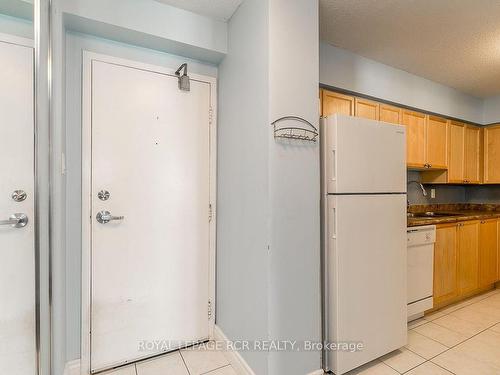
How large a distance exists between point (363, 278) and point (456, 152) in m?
2.70

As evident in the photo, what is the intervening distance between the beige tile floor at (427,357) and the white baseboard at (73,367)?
0.21 m

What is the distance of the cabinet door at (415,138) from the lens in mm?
2879

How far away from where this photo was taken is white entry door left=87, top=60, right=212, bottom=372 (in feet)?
5.86

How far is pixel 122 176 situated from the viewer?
1.84m

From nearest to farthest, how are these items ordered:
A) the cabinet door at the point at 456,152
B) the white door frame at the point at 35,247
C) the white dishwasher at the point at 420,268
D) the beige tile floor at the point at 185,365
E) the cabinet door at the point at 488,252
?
1. the white door frame at the point at 35,247
2. the beige tile floor at the point at 185,365
3. the white dishwasher at the point at 420,268
4. the cabinet door at the point at 488,252
5. the cabinet door at the point at 456,152

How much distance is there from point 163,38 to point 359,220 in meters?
1.82

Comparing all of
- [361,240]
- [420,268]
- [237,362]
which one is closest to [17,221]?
[237,362]

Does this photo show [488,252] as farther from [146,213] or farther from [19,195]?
[19,195]

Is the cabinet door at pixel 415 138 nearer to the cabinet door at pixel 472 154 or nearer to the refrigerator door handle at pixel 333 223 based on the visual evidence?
the cabinet door at pixel 472 154

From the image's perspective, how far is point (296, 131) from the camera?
160 cm

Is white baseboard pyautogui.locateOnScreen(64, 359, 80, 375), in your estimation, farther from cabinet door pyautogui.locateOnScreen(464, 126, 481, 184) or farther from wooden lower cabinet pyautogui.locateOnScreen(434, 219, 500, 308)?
cabinet door pyautogui.locateOnScreen(464, 126, 481, 184)

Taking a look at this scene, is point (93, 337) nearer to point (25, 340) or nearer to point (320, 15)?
point (25, 340)

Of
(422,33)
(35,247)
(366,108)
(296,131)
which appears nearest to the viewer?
(35,247)

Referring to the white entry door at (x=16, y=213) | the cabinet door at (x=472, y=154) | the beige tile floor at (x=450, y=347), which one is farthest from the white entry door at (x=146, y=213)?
the cabinet door at (x=472, y=154)
